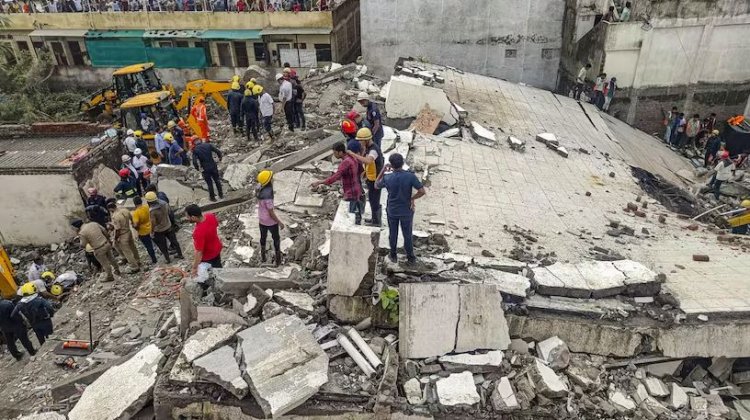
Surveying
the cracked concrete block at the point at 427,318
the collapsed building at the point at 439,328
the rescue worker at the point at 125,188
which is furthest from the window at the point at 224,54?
the cracked concrete block at the point at 427,318

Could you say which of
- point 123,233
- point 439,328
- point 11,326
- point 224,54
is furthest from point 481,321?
point 224,54

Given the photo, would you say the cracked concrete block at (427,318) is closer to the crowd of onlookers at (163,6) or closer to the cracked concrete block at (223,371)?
the cracked concrete block at (223,371)

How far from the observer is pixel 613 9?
14.9 metres

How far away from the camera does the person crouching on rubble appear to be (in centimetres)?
610

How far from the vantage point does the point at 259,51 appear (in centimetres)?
2025

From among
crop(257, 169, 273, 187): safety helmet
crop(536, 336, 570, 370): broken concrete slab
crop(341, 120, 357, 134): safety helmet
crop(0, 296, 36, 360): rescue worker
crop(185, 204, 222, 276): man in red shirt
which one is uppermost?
crop(341, 120, 357, 134): safety helmet


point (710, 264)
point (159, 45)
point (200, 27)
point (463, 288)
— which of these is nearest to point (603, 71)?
point (710, 264)

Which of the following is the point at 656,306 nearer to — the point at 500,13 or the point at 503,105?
the point at 503,105

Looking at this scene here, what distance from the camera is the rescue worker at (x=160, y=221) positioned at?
303 inches

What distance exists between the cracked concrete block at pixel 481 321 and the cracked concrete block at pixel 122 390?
3055 millimetres

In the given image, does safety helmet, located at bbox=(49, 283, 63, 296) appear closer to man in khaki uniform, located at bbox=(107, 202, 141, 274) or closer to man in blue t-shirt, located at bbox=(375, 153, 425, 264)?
man in khaki uniform, located at bbox=(107, 202, 141, 274)

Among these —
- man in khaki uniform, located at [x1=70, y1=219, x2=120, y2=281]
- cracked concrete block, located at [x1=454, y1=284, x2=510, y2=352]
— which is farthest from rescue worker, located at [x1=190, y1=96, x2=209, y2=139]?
cracked concrete block, located at [x1=454, y1=284, x2=510, y2=352]

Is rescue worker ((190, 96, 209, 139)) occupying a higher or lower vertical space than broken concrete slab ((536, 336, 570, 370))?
higher

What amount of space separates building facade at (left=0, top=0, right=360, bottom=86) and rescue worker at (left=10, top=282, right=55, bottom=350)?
14453 mm
